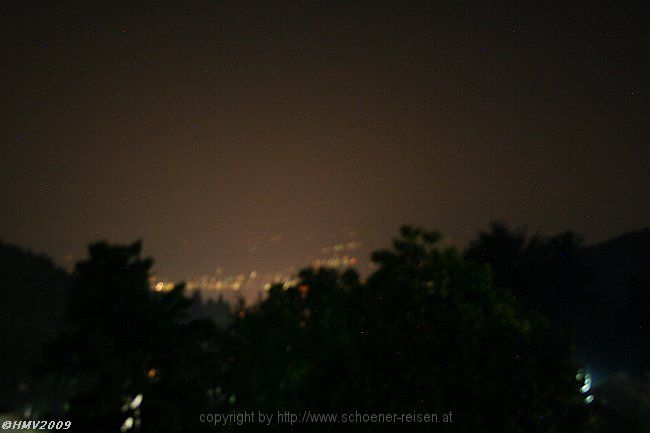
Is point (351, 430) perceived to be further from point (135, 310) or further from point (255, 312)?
point (255, 312)

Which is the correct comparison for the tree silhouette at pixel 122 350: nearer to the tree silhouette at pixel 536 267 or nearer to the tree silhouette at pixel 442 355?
the tree silhouette at pixel 442 355

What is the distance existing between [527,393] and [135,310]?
704cm

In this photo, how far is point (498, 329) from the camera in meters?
8.06

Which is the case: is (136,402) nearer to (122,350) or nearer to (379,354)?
(122,350)

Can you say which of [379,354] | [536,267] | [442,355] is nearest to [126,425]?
[379,354]

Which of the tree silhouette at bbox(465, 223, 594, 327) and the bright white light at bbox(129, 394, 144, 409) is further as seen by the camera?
the tree silhouette at bbox(465, 223, 594, 327)

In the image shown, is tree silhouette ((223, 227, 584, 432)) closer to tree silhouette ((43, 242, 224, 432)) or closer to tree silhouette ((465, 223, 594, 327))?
tree silhouette ((43, 242, 224, 432))

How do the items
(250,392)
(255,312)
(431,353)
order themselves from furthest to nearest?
(255,312) < (250,392) < (431,353)

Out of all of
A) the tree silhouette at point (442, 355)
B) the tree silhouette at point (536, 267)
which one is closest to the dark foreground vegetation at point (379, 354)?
the tree silhouette at point (442, 355)

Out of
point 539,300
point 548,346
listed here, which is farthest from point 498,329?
point 539,300

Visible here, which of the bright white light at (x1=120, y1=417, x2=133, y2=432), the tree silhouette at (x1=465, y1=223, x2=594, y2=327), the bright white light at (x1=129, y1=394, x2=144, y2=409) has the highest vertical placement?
the tree silhouette at (x1=465, y1=223, x2=594, y2=327)

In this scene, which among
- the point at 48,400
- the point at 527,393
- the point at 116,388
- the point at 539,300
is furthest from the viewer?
the point at 48,400

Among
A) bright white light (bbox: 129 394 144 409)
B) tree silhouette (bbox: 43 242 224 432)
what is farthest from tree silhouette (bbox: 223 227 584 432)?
bright white light (bbox: 129 394 144 409)

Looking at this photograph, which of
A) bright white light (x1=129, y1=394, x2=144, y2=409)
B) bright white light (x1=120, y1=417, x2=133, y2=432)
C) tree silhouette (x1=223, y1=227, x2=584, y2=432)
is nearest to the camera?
tree silhouette (x1=223, y1=227, x2=584, y2=432)
